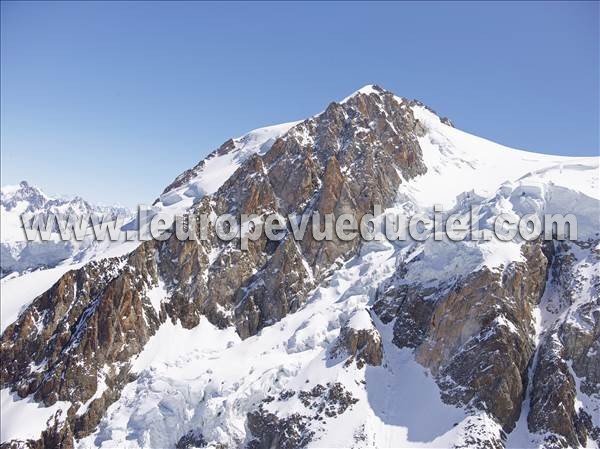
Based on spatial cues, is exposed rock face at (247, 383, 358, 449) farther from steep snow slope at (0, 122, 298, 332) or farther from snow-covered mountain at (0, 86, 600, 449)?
steep snow slope at (0, 122, 298, 332)

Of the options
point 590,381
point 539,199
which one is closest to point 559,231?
point 539,199

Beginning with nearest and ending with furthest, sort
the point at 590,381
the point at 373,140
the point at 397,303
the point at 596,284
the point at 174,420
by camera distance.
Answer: the point at 590,381
the point at 596,284
the point at 174,420
the point at 397,303
the point at 373,140

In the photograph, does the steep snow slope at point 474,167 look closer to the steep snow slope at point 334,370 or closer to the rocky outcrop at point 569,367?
the steep snow slope at point 334,370

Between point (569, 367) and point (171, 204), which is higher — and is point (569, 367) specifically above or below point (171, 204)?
below

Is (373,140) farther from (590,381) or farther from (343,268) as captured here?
(590,381)

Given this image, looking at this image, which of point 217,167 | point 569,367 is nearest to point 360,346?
point 569,367

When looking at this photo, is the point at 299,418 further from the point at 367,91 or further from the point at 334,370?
the point at 367,91

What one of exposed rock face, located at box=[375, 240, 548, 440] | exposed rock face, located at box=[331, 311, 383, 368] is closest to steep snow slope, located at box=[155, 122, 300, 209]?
exposed rock face, located at box=[331, 311, 383, 368]

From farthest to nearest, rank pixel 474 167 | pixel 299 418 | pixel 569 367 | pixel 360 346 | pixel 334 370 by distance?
pixel 474 167, pixel 360 346, pixel 334 370, pixel 299 418, pixel 569 367

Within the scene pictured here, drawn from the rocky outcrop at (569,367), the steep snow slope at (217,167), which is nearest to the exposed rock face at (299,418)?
the rocky outcrop at (569,367)
